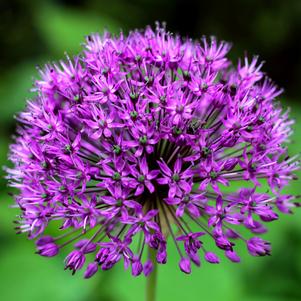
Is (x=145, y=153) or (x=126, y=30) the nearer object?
(x=145, y=153)

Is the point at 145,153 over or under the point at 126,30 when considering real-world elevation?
under

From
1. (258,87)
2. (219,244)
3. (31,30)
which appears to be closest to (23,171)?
(219,244)

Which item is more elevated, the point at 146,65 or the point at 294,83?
the point at 294,83

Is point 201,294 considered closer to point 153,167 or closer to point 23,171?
point 153,167

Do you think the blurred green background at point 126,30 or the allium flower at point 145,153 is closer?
the allium flower at point 145,153
